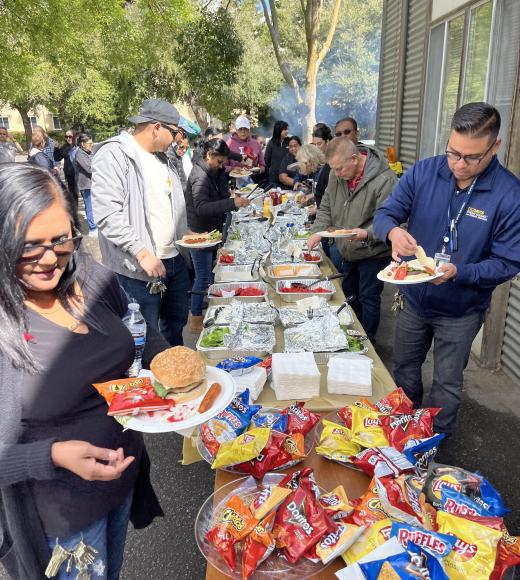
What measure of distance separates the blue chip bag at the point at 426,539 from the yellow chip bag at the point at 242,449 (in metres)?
0.52

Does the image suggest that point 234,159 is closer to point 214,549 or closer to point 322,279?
point 322,279

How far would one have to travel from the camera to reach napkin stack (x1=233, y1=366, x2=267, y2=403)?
6.85 ft

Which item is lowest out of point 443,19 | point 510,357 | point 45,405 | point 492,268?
point 510,357

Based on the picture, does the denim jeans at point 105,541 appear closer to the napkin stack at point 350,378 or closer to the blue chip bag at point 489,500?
the napkin stack at point 350,378

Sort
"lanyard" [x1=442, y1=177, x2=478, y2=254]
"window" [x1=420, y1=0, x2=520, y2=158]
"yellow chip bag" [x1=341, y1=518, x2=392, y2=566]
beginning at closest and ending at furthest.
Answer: "yellow chip bag" [x1=341, y1=518, x2=392, y2=566] < "lanyard" [x1=442, y1=177, x2=478, y2=254] < "window" [x1=420, y1=0, x2=520, y2=158]

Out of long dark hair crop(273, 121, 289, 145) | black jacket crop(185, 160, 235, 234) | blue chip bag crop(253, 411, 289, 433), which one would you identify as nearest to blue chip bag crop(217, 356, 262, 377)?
blue chip bag crop(253, 411, 289, 433)

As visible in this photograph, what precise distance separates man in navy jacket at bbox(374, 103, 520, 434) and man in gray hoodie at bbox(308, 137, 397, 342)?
0.92m

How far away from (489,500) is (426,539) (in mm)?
291

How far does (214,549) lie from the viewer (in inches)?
53.9

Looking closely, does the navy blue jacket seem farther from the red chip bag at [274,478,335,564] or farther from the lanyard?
the red chip bag at [274,478,335,564]

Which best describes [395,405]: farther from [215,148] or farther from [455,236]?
[215,148]

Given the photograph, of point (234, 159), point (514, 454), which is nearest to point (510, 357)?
point (514, 454)

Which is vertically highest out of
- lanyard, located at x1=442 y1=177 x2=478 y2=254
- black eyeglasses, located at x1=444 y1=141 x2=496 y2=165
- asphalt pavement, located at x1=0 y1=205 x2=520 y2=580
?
black eyeglasses, located at x1=444 y1=141 x2=496 y2=165

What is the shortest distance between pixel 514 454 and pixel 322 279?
175cm
